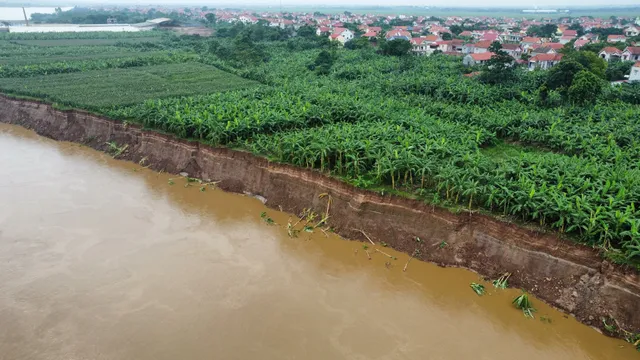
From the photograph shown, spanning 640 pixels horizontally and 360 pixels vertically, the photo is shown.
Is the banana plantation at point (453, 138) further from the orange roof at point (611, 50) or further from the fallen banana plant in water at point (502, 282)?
the orange roof at point (611, 50)

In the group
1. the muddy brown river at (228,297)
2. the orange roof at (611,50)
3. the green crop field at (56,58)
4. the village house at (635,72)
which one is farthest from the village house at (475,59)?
the green crop field at (56,58)

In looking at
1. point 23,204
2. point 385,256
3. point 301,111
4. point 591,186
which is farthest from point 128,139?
point 591,186

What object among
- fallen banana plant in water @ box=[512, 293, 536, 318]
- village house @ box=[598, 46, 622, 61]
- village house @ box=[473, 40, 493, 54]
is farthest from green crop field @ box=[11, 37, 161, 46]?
fallen banana plant in water @ box=[512, 293, 536, 318]

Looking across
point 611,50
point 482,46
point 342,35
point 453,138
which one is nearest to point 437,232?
point 453,138

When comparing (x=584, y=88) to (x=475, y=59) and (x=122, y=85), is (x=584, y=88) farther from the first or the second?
(x=122, y=85)

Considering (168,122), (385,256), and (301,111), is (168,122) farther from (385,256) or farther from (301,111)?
(385,256)

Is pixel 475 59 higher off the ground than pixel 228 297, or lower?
higher
